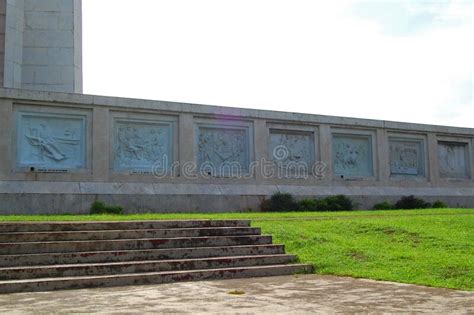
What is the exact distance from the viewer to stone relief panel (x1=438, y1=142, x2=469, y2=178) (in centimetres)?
2197

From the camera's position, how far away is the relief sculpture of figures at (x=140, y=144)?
1603 cm

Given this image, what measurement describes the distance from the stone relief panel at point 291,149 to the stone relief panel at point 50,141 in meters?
6.34

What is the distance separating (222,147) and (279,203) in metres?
2.58

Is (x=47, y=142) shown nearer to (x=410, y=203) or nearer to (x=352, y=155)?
(x=352, y=155)

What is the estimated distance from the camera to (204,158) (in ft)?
56.4

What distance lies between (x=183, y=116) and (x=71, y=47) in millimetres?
6073

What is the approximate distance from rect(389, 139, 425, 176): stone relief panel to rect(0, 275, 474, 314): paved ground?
14.2 m

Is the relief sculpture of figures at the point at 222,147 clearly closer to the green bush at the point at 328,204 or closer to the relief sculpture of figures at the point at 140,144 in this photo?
the relief sculpture of figures at the point at 140,144

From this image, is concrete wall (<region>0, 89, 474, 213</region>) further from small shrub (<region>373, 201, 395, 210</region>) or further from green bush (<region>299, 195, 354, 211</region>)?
green bush (<region>299, 195, 354, 211</region>)

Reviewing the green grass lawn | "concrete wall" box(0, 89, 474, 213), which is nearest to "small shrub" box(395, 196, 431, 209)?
"concrete wall" box(0, 89, 474, 213)

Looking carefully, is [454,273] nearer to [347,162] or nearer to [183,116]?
[183,116]

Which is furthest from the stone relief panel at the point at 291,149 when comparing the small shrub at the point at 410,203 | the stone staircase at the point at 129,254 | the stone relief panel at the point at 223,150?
the stone staircase at the point at 129,254

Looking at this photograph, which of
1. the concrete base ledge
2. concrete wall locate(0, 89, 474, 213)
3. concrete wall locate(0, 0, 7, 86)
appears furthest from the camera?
concrete wall locate(0, 0, 7, 86)

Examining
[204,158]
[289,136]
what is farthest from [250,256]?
[289,136]
